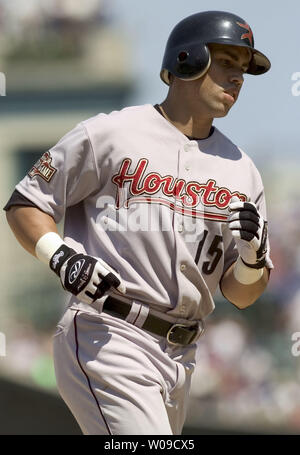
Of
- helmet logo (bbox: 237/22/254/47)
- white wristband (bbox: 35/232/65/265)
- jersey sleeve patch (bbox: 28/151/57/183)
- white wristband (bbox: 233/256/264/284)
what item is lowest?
white wristband (bbox: 233/256/264/284)

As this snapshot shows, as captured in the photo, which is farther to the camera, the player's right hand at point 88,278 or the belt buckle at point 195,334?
the belt buckle at point 195,334

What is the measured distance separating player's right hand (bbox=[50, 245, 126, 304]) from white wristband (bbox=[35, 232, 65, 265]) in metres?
0.11

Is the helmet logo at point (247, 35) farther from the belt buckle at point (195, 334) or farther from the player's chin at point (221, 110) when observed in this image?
the belt buckle at point (195, 334)

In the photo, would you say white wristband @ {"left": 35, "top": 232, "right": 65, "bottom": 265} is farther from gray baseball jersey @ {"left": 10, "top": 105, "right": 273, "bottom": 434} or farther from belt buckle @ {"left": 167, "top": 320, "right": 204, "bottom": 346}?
belt buckle @ {"left": 167, "top": 320, "right": 204, "bottom": 346}

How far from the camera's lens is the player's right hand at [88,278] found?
3027mm

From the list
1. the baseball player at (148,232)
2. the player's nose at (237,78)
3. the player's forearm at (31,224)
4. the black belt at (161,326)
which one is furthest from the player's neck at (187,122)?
the black belt at (161,326)

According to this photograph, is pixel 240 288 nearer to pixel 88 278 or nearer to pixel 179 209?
pixel 179 209

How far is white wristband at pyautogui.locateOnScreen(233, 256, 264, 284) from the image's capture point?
339 centimetres

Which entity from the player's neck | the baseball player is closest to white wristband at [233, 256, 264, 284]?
the baseball player

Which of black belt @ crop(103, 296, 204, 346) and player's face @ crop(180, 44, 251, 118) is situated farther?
player's face @ crop(180, 44, 251, 118)

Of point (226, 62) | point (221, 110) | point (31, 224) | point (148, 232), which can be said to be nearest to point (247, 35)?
point (226, 62)
